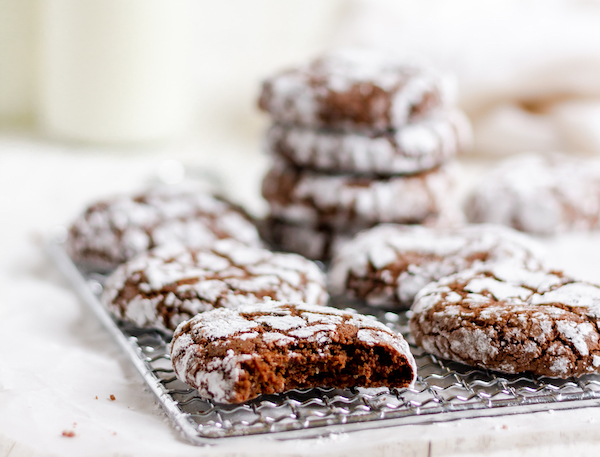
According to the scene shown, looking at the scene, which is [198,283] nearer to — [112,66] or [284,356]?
[284,356]

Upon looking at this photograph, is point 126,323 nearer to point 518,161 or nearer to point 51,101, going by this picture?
point 518,161

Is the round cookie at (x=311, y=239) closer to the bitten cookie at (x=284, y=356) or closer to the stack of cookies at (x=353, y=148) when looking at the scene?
the stack of cookies at (x=353, y=148)

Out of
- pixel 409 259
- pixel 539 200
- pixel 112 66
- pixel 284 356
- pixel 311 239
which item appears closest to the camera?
pixel 284 356

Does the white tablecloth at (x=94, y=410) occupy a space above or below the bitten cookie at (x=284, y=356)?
below

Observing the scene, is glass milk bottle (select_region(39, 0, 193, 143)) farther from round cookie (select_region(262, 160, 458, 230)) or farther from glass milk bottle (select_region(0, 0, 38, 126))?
round cookie (select_region(262, 160, 458, 230))

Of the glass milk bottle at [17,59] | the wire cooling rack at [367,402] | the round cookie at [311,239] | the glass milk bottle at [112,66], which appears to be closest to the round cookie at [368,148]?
the round cookie at [311,239]

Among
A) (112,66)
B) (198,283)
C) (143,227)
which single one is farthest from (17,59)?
(198,283)

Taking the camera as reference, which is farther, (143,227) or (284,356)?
(143,227)
